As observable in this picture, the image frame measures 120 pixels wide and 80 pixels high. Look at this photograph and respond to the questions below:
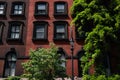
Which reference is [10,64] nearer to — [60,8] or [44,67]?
[44,67]

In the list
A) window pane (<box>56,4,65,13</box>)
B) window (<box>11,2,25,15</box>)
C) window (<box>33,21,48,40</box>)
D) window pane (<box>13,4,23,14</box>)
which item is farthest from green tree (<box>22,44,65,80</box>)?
window pane (<box>13,4,23,14</box>)

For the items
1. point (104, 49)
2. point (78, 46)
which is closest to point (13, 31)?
point (78, 46)

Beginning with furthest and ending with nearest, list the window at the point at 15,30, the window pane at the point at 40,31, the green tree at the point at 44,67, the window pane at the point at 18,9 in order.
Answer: the window pane at the point at 18,9 < the window pane at the point at 40,31 < the window at the point at 15,30 < the green tree at the point at 44,67

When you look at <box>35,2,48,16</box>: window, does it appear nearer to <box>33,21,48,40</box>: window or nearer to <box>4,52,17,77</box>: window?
<box>33,21,48,40</box>: window

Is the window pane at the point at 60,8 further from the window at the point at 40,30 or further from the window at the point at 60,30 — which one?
the window at the point at 40,30

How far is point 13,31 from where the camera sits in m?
26.8

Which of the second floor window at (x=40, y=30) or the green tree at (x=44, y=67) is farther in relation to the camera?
the second floor window at (x=40, y=30)

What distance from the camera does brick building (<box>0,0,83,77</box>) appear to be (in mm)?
25391

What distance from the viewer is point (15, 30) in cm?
2680

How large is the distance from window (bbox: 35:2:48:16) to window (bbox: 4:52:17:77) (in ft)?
18.8

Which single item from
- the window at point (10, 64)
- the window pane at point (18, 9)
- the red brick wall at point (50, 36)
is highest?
the window pane at point (18, 9)

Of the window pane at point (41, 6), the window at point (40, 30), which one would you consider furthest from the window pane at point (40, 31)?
the window pane at point (41, 6)

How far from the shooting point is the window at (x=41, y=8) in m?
27.8

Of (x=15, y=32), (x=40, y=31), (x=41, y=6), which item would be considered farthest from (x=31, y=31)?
(x=41, y=6)
